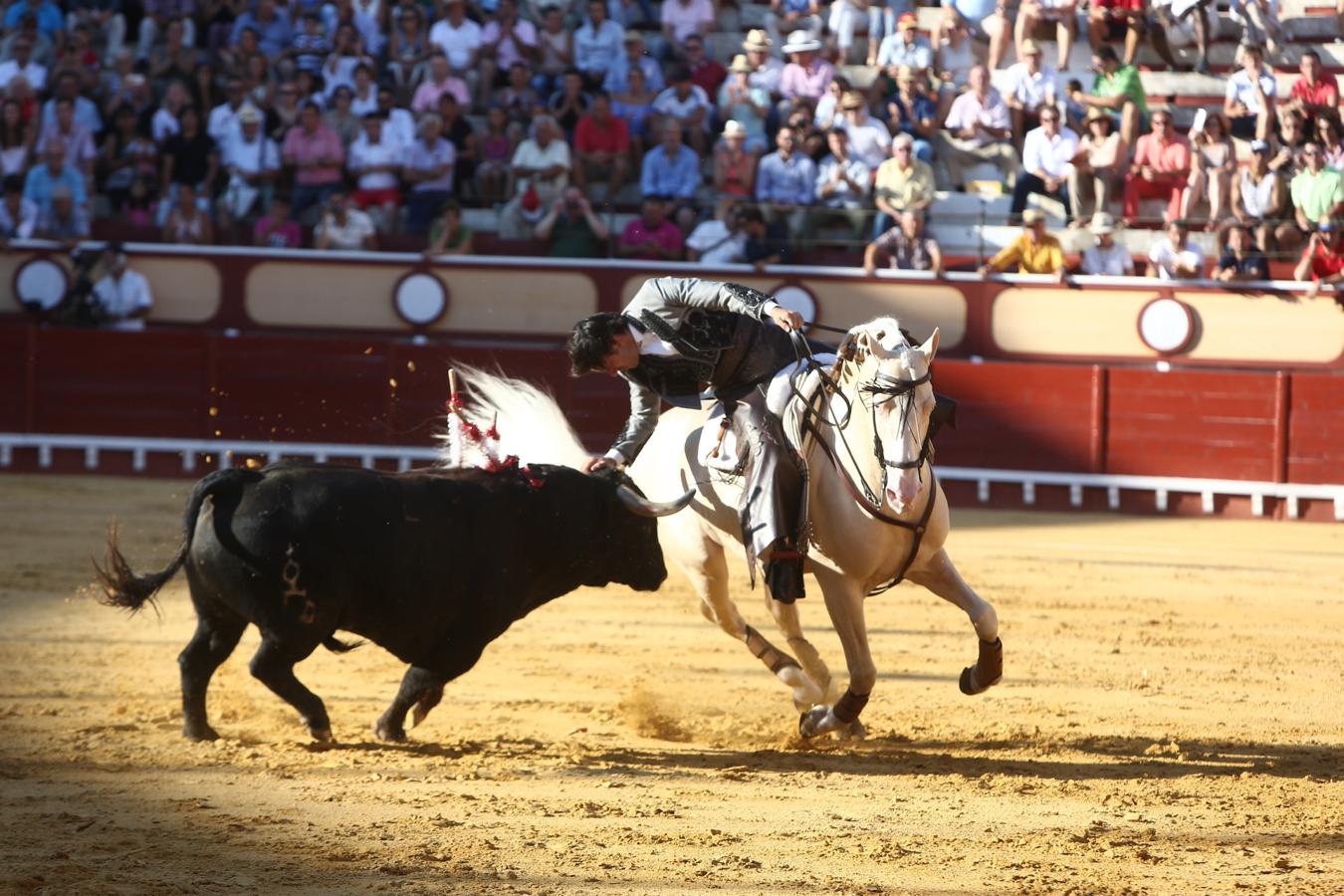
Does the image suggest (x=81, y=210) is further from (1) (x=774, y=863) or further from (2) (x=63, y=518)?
(1) (x=774, y=863)

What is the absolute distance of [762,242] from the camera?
13.8 metres

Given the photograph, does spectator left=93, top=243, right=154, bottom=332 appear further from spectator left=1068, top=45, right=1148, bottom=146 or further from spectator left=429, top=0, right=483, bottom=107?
spectator left=1068, top=45, right=1148, bottom=146

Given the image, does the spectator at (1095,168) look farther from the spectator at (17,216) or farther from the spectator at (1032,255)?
the spectator at (17,216)

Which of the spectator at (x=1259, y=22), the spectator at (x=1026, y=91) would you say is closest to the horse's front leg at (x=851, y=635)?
the spectator at (x=1026, y=91)

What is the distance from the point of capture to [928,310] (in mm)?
13758

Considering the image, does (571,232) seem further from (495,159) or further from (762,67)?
(762,67)

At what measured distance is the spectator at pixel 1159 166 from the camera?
13.5 metres

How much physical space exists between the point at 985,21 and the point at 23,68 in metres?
7.93

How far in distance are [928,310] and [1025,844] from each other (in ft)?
29.9

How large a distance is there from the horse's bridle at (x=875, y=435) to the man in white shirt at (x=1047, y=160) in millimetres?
7743

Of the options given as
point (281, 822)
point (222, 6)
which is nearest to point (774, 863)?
point (281, 822)

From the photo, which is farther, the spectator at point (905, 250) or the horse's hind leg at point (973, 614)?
the spectator at point (905, 250)

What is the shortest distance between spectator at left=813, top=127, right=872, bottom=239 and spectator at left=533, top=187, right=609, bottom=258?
1.68 m

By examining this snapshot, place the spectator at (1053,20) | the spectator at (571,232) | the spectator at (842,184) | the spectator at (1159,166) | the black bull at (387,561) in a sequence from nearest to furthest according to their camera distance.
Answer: the black bull at (387,561), the spectator at (1159,166), the spectator at (842,184), the spectator at (571,232), the spectator at (1053,20)
